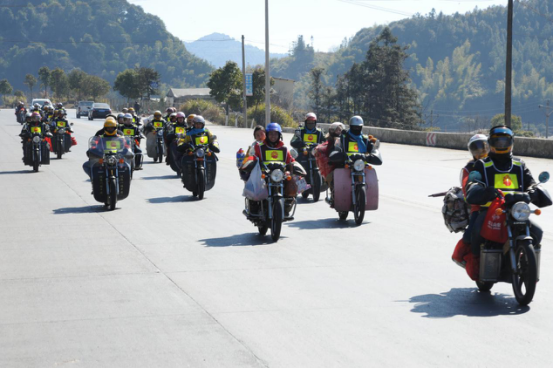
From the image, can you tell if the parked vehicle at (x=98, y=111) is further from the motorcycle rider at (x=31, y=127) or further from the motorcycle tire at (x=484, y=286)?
the motorcycle tire at (x=484, y=286)

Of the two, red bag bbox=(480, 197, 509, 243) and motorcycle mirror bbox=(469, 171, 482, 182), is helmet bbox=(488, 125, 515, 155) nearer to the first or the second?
motorcycle mirror bbox=(469, 171, 482, 182)

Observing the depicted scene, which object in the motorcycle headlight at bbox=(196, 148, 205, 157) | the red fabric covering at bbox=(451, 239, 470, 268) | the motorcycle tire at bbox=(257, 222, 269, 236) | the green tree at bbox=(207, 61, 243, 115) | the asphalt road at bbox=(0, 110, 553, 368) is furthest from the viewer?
the green tree at bbox=(207, 61, 243, 115)

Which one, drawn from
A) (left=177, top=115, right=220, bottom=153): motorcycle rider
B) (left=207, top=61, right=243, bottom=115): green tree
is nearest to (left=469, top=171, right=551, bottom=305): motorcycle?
(left=177, top=115, right=220, bottom=153): motorcycle rider

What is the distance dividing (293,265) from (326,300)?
78.4 inches

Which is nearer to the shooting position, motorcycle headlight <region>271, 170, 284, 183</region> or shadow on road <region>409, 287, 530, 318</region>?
shadow on road <region>409, 287, 530, 318</region>

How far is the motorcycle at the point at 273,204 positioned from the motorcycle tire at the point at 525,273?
4554 millimetres

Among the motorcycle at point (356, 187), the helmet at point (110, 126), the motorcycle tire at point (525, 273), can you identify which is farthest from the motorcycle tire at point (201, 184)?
the motorcycle tire at point (525, 273)

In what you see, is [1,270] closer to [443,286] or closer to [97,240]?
[97,240]

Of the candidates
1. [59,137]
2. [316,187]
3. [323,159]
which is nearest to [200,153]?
[316,187]

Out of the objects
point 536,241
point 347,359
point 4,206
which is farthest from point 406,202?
point 347,359

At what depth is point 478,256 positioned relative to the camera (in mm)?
8141

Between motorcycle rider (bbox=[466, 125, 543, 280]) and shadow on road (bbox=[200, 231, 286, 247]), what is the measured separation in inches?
165

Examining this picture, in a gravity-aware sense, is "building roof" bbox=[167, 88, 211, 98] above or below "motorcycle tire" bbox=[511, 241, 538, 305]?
above

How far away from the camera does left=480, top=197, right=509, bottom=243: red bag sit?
25.8 feet
